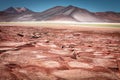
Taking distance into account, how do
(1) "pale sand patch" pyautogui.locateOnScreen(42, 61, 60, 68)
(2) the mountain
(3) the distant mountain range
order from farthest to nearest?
(2) the mountain
(3) the distant mountain range
(1) "pale sand patch" pyautogui.locateOnScreen(42, 61, 60, 68)

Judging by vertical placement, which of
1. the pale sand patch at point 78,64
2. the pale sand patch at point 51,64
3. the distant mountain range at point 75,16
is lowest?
→ the pale sand patch at point 78,64

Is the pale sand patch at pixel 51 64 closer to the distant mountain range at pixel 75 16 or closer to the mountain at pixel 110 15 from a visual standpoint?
the distant mountain range at pixel 75 16

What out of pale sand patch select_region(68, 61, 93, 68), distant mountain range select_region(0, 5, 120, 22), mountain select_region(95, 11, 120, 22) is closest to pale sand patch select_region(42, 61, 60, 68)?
pale sand patch select_region(68, 61, 93, 68)

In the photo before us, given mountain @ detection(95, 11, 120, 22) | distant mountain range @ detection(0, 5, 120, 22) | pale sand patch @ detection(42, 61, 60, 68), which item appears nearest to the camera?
pale sand patch @ detection(42, 61, 60, 68)

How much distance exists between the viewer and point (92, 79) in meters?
5.05

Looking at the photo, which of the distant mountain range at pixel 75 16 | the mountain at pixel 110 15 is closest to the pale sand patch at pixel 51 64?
the distant mountain range at pixel 75 16

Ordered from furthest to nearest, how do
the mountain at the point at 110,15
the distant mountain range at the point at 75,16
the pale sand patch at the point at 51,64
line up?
the mountain at the point at 110,15 → the distant mountain range at the point at 75,16 → the pale sand patch at the point at 51,64

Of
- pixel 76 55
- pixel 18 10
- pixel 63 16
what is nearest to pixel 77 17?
pixel 63 16

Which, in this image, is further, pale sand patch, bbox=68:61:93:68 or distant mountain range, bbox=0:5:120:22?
distant mountain range, bbox=0:5:120:22

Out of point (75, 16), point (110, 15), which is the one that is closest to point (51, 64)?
point (75, 16)

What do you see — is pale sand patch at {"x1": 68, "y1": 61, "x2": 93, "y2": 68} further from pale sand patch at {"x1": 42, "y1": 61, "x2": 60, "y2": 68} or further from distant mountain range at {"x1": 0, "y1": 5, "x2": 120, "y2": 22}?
distant mountain range at {"x1": 0, "y1": 5, "x2": 120, "y2": 22}

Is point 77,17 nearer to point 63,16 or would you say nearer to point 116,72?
point 63,16

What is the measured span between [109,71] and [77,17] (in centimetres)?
11361

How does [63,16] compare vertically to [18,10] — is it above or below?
below
